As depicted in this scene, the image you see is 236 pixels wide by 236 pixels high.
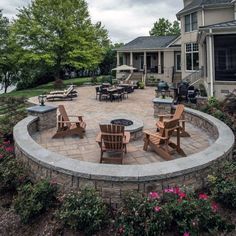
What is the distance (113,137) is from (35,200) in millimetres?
2053

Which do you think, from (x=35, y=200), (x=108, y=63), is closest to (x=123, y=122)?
(x=35, y=200)

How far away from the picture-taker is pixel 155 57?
96.2ft

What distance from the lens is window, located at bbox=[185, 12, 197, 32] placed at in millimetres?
19891

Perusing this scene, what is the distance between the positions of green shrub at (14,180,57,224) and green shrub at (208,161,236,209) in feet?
9.53

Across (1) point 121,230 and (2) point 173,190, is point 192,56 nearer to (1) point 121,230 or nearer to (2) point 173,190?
(2) point 173,190

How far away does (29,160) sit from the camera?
525 cm

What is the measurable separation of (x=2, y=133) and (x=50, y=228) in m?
4.48

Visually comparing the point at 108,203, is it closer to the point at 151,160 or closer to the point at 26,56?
the point at 151,160

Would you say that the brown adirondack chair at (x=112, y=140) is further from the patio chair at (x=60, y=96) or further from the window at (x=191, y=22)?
the window at (x=191, y=22)

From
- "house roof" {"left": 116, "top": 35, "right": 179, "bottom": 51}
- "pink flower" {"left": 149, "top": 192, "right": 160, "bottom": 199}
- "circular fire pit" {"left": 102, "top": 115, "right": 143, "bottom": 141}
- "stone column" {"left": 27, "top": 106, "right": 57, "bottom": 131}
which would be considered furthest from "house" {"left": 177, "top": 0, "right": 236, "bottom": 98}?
"pink flower" {"left": 149, "top": 192, "right": 160, "bottom": 199}

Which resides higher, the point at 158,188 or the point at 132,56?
the point at 132,56

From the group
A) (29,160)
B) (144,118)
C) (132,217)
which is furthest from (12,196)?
(144,118)

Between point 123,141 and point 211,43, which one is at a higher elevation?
point 211,43

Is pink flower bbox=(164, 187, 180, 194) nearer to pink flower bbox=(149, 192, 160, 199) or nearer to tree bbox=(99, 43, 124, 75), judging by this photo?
pink flower bbox=(149, 192, 160, 199)
